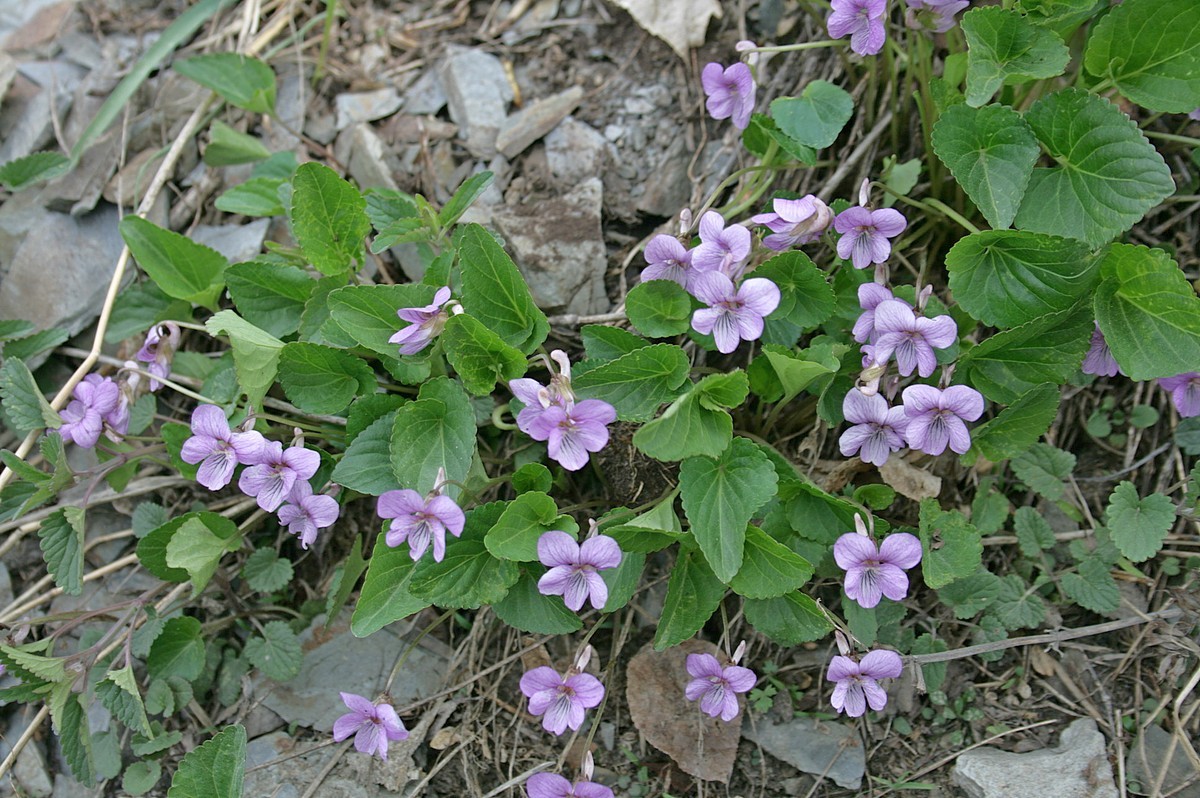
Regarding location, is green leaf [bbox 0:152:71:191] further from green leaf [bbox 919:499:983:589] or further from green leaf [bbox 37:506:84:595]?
green leaf [bbox 919:499:983:589]

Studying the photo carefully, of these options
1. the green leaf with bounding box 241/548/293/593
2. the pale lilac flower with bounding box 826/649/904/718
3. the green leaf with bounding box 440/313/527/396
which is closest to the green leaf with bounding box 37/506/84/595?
the green leaf with bounding box 241/548/293/593

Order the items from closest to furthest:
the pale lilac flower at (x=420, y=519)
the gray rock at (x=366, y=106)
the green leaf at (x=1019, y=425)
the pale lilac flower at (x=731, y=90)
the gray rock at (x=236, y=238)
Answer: the pale lilac flower at (x=420, y=519)
the green leaf at (x=1019, y=425)
the pale lilac flower at (x=731, y=90)
the gray rock at (x=236, y=238)
the gray rock at (x=366, y=106)

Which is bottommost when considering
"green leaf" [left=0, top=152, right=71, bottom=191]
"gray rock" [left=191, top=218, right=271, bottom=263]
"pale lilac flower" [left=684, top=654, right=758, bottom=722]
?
"pale lilac flower" [left=684, top=654, right=758, bottom=722]

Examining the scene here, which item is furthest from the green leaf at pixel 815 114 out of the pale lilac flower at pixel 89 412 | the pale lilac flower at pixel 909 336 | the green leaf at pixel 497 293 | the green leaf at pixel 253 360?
the pale lilac flower at pixel 89 412

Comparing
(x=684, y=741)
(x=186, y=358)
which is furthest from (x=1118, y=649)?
(x=186, y=358)

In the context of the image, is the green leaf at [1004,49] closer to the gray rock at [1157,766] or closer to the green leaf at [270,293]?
the gray rock at [1157,766]

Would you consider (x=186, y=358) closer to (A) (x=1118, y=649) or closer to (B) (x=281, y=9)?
(B) (x=281, y=9)
